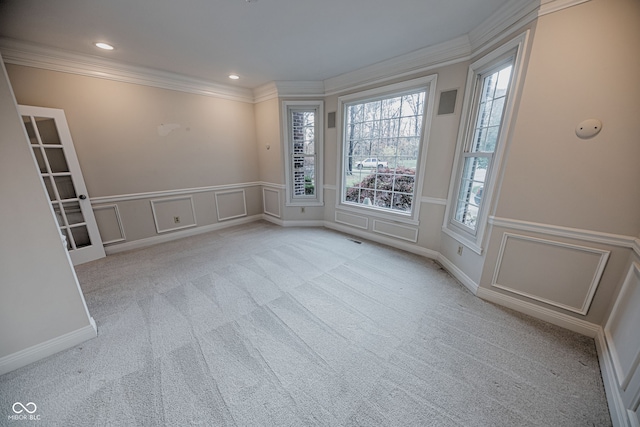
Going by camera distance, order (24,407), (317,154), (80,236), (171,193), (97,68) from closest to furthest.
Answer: (24,407)
(97,68)
(80,236)
(171,193)
(317,154)

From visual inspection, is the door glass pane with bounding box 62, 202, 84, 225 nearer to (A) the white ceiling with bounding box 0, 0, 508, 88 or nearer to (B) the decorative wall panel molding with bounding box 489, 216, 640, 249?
(A) the white ceiling with bounding box 0, 0, 508, 88

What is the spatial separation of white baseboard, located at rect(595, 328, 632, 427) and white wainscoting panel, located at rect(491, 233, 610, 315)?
0.90ft

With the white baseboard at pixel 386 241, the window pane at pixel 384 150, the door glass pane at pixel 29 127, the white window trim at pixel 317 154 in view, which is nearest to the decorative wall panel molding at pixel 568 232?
the white baseboard at pixel 386 241

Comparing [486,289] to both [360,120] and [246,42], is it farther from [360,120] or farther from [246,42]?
[246,42]

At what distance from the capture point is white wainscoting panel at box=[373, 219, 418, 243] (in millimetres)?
3216

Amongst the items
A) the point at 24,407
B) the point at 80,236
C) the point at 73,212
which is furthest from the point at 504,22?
the point at 80,236

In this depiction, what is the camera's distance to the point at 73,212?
2912 mm

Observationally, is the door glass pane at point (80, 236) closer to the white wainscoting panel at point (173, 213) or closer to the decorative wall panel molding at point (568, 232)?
the white wainscoting panel at point (173, 213)

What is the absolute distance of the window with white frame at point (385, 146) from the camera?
3010 millimetres

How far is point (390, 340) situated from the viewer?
5.66 ft

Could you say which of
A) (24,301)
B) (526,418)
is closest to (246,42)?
(24,301)

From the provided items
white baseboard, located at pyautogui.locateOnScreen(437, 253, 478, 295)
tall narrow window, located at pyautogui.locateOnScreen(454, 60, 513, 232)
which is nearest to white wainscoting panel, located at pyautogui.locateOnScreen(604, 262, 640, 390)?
white baseboard, located at pyautogui.locateOnScreen(437, 253, 478, 295)

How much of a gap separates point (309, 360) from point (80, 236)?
3.63 meters

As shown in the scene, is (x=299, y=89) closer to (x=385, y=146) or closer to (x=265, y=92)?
(x=265, y=92)
